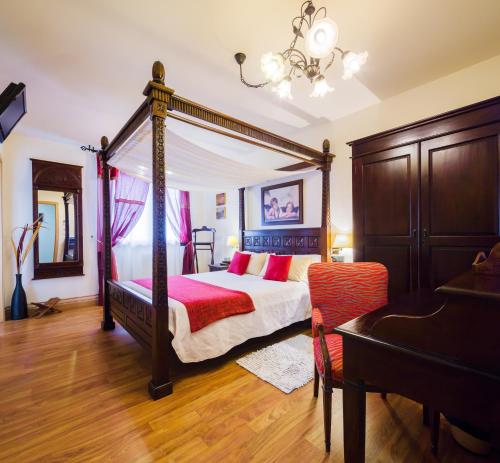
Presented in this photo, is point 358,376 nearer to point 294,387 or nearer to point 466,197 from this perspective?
point 294,387

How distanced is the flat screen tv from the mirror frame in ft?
3.56

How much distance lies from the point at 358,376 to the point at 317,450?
0.80m

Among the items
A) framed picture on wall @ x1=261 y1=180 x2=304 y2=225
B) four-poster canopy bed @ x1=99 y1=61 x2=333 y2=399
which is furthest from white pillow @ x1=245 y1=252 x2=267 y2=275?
four-poster canopy bed @ x1=99 y1=61 x2=333 y2=399

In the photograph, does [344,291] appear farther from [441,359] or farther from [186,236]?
[186,236]

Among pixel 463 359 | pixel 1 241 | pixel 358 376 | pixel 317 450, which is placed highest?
pixel 1 241

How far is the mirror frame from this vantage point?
12.9ft

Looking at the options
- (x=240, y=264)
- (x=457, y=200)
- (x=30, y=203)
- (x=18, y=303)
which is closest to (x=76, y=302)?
(x=18, y=303)

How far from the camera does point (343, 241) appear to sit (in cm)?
309

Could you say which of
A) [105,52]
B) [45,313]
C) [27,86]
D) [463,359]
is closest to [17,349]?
[45,313]

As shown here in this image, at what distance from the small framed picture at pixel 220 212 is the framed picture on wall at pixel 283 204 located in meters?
1.23

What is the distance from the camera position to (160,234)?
193cm

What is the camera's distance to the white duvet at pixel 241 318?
6.97 ft

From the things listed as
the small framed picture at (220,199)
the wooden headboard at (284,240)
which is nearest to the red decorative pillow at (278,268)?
the wooden headboard at (284,240)

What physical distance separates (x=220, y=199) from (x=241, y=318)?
3.48 metres
